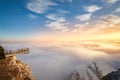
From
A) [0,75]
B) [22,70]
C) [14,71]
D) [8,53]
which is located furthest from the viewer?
[8,53]

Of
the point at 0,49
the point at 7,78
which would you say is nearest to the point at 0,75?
the point at 7,78

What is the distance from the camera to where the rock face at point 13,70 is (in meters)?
54.3

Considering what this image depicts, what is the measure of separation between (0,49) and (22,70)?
991cm

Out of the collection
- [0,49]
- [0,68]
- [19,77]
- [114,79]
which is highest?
[0,49]

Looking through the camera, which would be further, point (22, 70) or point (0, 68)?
point (22, 70)

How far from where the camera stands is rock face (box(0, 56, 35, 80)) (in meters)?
54.3

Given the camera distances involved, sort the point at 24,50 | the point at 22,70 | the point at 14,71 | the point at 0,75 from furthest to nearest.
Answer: the point at 24,50 < the point at 22,70 < the point at 14,71 < the point at 0,75

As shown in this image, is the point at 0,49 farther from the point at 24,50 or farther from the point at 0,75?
the point at 24,50

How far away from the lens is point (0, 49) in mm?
61531

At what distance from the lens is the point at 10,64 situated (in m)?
59.1

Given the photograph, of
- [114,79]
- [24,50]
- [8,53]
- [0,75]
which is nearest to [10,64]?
[0,75]

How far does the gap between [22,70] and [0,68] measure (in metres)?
8.13

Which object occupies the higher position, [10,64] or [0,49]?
[0,49]

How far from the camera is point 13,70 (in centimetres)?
5744
